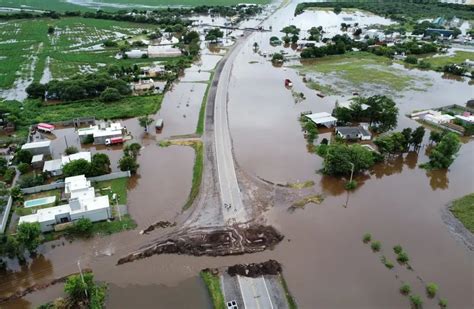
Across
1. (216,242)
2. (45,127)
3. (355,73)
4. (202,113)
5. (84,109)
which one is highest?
(355,73)

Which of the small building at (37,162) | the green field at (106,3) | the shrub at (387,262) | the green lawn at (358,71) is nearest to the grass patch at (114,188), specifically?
the small building at (37,162)

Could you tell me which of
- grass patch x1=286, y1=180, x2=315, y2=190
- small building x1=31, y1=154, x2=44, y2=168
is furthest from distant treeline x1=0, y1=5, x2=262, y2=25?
grass patch x1=286, y1=180, x2=315, y2=190

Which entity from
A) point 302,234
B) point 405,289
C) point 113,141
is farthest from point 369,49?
point 405,289

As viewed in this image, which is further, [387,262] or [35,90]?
[35,90]

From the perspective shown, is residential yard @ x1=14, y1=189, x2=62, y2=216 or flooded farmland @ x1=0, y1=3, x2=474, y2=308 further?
residential yard @ x1=14, y1=189, x2=62, y2=216

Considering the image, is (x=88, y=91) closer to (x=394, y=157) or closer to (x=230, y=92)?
(x=230, y=92)

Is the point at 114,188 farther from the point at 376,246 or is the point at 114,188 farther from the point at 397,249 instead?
the point at 397,249

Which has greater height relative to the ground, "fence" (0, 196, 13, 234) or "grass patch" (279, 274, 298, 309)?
"fence" (0, 196, 13, 234)

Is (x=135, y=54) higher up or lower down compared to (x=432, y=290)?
higher up

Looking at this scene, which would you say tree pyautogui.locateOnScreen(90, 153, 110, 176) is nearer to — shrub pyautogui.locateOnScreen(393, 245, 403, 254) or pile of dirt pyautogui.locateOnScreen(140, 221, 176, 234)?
pile of dirt pyautogui.locateOnScreen(140, 221, 176, 234)
